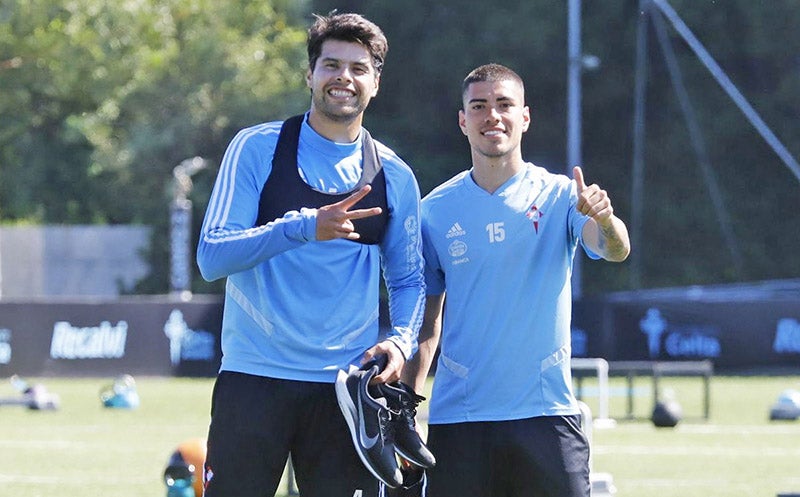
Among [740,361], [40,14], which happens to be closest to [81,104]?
[40,14]

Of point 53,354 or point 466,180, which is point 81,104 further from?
point 466,180

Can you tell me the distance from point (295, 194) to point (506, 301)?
1019 mm

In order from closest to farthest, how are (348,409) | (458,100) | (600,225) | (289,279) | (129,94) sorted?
Result: 1. (348,409)
2. (289,279)
3. (600,225)
4. (458,100)
5. (129,94)

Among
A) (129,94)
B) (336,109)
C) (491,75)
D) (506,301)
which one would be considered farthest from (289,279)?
(129,94)

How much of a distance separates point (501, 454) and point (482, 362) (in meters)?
0.35

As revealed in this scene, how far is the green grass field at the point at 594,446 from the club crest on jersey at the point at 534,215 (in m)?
5.78

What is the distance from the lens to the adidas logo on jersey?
249 inches

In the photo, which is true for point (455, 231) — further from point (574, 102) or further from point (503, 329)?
point (574, 102)

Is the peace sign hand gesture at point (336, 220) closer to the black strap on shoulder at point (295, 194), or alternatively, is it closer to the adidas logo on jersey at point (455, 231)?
the black strap on shoulder at point (295, 194)

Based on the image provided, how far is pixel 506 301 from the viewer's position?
20.4 feet

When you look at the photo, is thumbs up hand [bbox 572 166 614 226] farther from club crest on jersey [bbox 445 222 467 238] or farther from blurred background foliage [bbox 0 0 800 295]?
blurred background foliage [bbox 0 0 800 295]

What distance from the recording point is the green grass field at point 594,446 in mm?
12320

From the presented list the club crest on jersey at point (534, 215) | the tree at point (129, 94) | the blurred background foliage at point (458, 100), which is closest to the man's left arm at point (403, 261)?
the club crest on jersey at point (534, 215)

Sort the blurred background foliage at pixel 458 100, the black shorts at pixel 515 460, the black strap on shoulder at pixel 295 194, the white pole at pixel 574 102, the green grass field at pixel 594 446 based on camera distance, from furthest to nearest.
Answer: the blurred background foliage at pixel 458 100, the white pole at pixel 574 102, the green grass field at pixel 594 446, the black shorts at pixel 515 460, the black strap on shoulder at pixel 295 194
